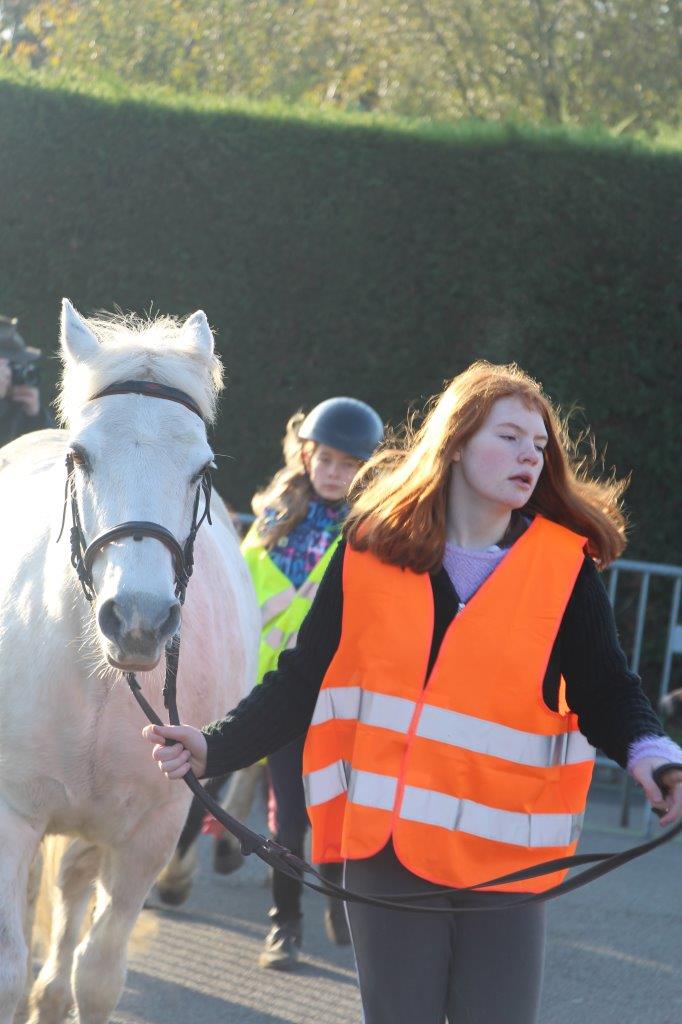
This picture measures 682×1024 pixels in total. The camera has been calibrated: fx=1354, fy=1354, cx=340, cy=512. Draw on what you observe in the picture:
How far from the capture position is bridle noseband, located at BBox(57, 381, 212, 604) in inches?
114

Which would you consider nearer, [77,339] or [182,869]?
[77,339]

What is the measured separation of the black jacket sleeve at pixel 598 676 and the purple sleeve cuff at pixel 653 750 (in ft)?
0.12

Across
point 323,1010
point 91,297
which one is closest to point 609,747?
point 323,1010

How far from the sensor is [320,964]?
5078mm

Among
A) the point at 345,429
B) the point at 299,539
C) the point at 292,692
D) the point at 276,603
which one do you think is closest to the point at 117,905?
the point at 292,692

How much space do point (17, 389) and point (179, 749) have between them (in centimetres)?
367

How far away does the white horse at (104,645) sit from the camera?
2.96m

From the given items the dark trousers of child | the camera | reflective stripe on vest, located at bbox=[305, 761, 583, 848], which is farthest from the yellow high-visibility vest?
reflective stripe on vest, located at bbox=[305, 761, 583, 848]

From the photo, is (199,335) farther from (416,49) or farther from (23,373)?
(416,49)

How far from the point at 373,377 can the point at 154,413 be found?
637cm

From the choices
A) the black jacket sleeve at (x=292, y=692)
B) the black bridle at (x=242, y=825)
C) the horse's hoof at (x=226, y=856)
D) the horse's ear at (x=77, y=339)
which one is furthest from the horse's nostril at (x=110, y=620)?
the horse's hoof at (x=226, y=856)

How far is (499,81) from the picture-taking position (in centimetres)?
1892

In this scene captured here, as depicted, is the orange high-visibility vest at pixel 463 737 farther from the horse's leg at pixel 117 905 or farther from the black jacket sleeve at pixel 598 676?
the horse's leg at pixel 117 905

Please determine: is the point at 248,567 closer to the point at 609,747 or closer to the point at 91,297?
the point at 609,747
